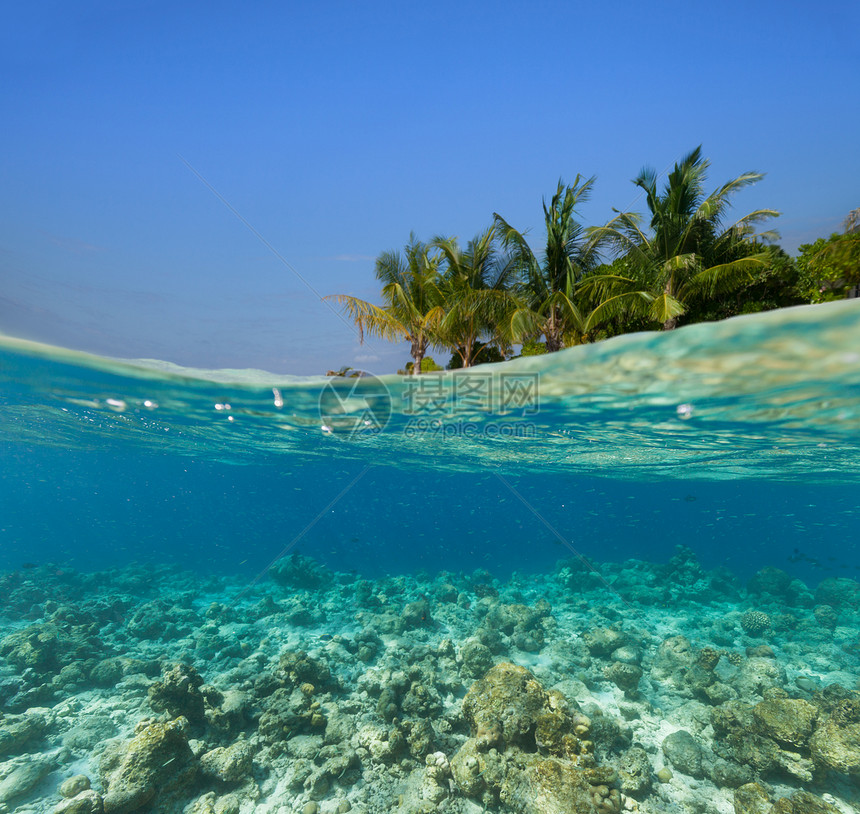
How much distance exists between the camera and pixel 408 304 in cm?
2222

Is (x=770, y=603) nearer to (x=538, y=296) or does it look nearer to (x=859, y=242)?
(x=859, y=242)

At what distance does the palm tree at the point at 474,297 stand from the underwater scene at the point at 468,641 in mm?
6277

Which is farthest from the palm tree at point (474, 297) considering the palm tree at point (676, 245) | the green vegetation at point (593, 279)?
the palm tree at point (676, 245)

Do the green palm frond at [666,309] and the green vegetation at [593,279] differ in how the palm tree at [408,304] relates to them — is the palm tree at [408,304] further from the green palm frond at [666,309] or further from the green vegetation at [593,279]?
the green palm frond at [666,309]

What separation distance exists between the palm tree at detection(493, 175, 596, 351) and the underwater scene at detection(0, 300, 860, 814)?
23.5ft

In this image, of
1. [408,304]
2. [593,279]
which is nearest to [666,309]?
[593,279]

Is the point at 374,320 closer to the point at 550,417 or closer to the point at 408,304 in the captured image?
the point at 408,304

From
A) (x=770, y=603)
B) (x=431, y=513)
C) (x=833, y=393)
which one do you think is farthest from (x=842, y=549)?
(x=833, y=393)

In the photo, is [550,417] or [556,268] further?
[556,268]

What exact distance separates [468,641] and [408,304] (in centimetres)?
1612

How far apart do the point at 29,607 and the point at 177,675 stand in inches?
482

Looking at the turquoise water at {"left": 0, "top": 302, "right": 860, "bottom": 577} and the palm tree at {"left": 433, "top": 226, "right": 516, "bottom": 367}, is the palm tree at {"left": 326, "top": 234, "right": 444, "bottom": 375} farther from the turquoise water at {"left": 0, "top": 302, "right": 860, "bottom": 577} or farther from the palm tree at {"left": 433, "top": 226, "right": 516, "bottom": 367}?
the turquoise water at {"left": 0, "top": 302, "right": 860, "bottom": 577}

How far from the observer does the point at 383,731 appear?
26.4ft

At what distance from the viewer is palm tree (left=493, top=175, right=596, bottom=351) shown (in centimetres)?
2206
